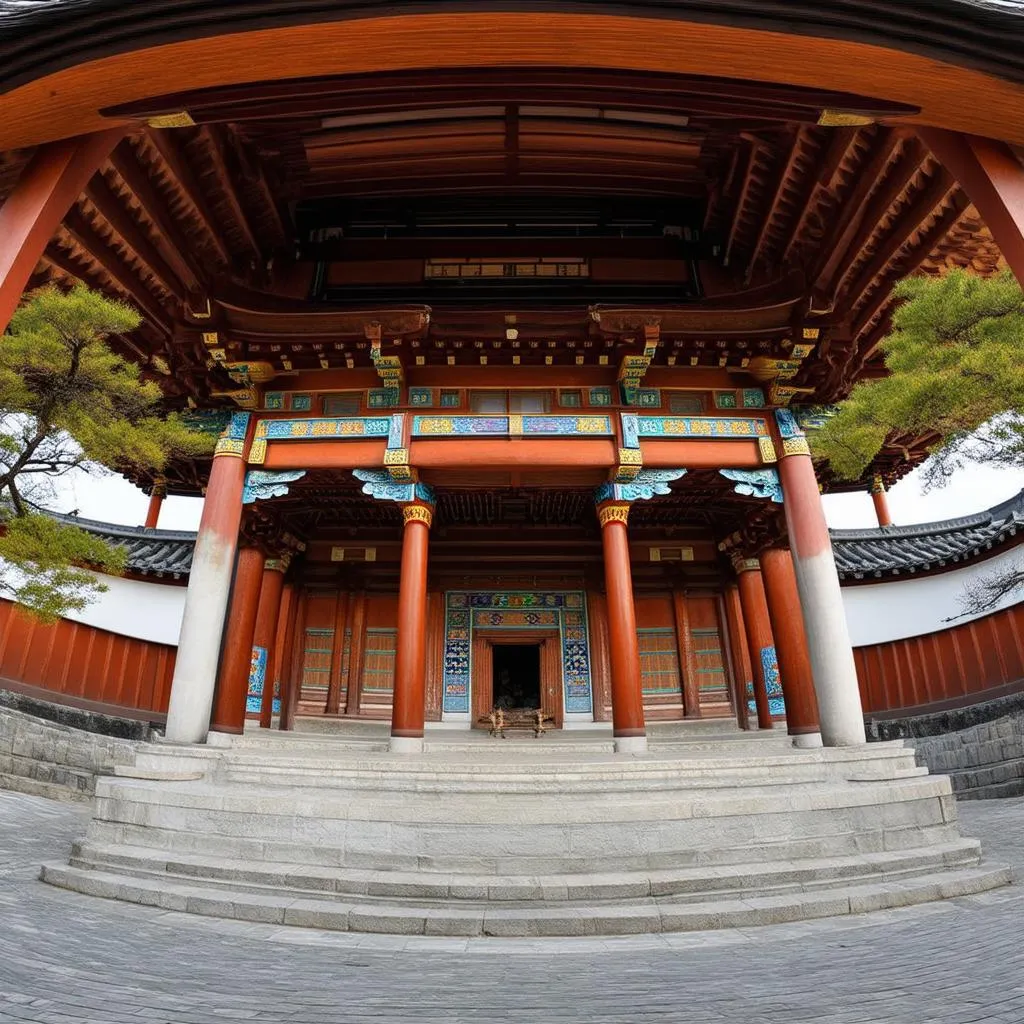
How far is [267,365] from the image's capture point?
9.76m

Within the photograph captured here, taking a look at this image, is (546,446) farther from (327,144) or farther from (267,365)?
(327,144)

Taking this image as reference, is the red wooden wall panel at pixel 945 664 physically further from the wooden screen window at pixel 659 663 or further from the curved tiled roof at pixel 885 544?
the wooden screen window at pixel 659 663

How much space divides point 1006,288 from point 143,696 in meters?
16.1

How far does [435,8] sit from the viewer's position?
442 centimetres

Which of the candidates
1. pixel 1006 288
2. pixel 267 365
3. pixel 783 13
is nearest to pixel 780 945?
pixel 1006 288

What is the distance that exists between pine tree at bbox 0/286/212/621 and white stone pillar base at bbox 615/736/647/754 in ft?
22.6

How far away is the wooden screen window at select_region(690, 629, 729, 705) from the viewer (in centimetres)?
1245

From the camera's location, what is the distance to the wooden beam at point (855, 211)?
6809 mm

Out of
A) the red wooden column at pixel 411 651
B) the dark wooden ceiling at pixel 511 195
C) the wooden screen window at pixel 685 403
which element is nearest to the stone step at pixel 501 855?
the red wooden column at pixel 411 651

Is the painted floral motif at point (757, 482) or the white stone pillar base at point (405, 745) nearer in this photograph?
the white stone pillar base at point (405, 745)

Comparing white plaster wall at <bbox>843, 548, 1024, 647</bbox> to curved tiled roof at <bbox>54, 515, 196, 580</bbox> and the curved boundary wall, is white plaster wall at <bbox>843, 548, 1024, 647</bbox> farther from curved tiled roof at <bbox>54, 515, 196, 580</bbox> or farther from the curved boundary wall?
curved tiled roof at <bbox>54, 515, 196, 580</bbox>

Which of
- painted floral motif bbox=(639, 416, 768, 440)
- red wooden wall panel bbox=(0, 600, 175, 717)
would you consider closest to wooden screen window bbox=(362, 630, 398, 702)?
red wooden wall panel bbox=(0, 600, 175, 717)

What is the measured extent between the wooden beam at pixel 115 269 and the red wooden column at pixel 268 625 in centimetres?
487

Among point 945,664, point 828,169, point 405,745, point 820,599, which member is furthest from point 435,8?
point 945,664
